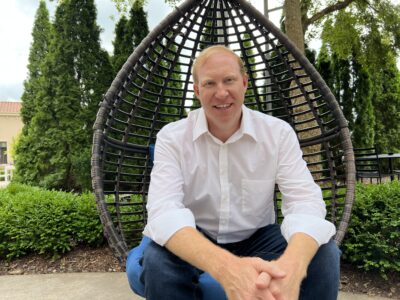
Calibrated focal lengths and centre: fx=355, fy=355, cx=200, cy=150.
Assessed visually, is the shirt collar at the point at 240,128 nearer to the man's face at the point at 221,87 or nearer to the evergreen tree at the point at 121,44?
the man's face at the point at 221,87

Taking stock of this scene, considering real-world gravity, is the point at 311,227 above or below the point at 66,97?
below

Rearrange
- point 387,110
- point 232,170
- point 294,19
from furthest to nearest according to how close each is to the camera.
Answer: point 387,110
point 294,19
point 232,170

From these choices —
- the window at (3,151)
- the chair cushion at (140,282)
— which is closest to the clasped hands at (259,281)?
the chair cushion at (140,282)

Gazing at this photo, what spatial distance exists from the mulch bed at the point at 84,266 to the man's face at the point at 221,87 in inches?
61.5

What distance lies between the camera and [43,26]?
9844 millimetres

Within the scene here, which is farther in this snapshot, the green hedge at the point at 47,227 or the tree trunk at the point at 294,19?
the tree trunk at the point at 294,19

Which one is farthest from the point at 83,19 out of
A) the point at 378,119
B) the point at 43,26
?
the point at 378,119

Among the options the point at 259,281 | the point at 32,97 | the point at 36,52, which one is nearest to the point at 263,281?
the point at 259,281

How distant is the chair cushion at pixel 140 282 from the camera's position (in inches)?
49.3

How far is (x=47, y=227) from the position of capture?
9.73 ft

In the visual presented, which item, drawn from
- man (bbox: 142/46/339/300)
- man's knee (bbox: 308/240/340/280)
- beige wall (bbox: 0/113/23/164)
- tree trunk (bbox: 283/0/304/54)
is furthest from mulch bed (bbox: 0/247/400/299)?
beige wall (bbox: 0/113/23/164)

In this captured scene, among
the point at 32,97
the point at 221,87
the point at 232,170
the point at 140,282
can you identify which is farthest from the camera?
the point at 32,97

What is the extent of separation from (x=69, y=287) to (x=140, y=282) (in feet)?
4.54

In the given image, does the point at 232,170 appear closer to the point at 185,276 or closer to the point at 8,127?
the point at 185,276
